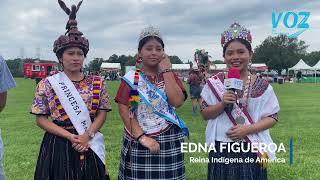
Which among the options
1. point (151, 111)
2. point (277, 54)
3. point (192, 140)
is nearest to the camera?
point (151, 111)

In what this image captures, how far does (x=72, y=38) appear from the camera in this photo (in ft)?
12.4

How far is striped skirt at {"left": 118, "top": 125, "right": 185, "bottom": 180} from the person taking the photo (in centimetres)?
375

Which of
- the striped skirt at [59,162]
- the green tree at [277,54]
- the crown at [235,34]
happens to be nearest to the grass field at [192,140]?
the striped skirt at [59,162]

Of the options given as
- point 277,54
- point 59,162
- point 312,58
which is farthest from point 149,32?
point 312,58

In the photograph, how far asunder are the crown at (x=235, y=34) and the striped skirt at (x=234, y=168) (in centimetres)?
93

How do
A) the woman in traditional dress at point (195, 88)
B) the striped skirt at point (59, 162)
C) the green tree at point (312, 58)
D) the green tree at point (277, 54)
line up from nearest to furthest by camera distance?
1. the striped skirt at point (59, 162)
2. the woman in traditional dress at point (195, 88)
3. the green tree at point (277, 54)
4. the green tree at point (312, 58)

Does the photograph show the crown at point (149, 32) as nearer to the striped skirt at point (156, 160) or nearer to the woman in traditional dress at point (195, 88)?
the striped skirt at point (156, 160)

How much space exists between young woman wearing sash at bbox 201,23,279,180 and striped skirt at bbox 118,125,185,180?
34 cm

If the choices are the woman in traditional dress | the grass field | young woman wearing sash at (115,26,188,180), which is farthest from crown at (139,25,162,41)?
the woman in traditional dress

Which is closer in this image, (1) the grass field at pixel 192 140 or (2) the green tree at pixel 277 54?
(1) the grass field at pixel 192 140

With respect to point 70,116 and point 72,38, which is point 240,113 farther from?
point 72,38

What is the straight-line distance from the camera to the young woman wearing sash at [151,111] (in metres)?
3.73

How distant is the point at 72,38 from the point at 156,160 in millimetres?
1334

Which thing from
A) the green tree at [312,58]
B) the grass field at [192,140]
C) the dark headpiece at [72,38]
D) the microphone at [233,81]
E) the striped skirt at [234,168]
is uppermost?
the green tree at [312,58]
